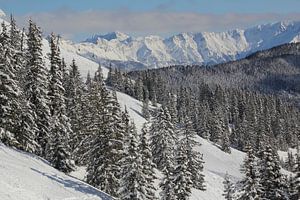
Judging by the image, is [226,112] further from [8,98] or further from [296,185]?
[296,185]

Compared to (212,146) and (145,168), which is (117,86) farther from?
(145,168)

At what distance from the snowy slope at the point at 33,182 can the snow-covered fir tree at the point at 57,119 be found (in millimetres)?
5758

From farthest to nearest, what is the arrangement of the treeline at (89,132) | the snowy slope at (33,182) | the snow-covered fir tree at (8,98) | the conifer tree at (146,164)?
1. the snow-covered fir tree at (8,98)
2. the treeline at (89,132)
3. the conifer tree at (146,164)
4. the snowy slope at (33,182)

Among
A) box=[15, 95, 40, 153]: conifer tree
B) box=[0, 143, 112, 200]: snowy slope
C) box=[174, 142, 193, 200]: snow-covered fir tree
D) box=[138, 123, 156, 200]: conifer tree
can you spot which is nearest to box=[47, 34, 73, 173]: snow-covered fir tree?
box=[15, 95, 40, 153]: conifer tree

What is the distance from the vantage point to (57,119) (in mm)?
46469

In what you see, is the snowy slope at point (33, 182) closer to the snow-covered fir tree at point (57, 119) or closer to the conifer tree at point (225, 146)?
the snow-covered fir tree at point (57, 119)

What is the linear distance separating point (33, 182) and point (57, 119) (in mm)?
14950

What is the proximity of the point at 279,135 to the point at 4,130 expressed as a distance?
12886 cm

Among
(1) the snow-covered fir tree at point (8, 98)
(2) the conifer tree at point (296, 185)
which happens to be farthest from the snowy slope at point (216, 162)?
(1) the snow-covered fir tree at point (8, 98)

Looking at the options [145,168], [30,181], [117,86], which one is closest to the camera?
[30,181]

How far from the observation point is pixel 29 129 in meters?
43.0

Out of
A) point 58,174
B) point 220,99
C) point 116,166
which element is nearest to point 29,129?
point 58,174

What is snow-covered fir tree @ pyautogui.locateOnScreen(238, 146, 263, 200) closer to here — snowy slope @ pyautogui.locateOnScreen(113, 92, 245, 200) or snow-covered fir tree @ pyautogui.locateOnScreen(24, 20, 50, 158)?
snow-covered fir tree @ pyautogui.locateOnScreen(24, 20, 50, 158)

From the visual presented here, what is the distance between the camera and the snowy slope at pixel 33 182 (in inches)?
1154
